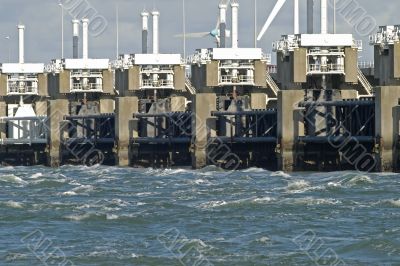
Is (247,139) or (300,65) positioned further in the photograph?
(247,139)

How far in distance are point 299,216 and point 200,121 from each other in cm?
6033

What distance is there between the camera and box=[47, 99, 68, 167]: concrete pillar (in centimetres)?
14312

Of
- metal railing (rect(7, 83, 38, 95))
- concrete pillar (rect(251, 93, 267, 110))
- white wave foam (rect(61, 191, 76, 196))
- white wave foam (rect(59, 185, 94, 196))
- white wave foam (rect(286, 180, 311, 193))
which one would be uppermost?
metal railing (rect(7, 83, 38, 95))

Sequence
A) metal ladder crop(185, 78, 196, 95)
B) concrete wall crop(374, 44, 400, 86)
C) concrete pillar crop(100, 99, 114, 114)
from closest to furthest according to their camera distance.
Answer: concrete wall crop(374, 44, 400, 86)
metal ladder crop(185, 78, 196, 95)
concrete pillar crop(100, 99, 114, 114)

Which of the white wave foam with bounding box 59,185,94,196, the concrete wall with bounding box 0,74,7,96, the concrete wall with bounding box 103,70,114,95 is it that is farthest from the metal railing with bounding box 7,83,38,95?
the white wave foam with bounding box 59,185,94,196

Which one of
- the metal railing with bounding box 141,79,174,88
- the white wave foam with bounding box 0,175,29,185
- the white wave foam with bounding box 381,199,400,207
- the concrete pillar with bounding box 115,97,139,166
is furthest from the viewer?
the metal railing with bounding box 141,79,174,88

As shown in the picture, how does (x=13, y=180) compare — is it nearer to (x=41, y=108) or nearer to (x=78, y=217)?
(x=78, y=217)

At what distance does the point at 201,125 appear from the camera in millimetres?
119812

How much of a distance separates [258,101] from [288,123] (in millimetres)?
21630

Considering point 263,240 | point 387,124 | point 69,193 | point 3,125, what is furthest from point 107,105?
point 263,240

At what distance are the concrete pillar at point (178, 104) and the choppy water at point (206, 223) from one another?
52.6m

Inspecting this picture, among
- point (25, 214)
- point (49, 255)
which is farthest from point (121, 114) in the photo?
point (49, 255)

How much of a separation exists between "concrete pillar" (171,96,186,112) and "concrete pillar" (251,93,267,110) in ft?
39.7

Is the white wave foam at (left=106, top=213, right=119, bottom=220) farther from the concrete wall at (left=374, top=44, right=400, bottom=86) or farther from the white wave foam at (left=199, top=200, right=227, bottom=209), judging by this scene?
the concrete wall at (left=374, top=44, right=400, bottom=86)
